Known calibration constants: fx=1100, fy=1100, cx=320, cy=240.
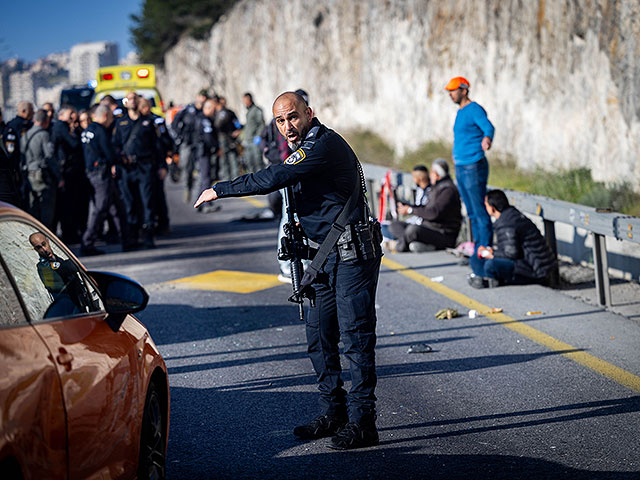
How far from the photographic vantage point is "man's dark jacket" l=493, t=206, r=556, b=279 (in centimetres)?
1073

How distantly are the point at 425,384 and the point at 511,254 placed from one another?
149 inches

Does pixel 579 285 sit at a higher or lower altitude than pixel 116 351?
lower

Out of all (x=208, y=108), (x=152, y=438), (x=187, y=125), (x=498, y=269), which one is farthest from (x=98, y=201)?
(x=152, y=438)

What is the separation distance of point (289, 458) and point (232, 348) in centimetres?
302

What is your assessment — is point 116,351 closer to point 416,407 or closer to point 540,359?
point 416,407

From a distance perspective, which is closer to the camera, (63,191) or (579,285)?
(579,285)

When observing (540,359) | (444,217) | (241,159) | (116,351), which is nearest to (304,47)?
(241,159)

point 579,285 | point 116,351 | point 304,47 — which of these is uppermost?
point 304,47

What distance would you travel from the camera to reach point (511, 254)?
35.4 feet

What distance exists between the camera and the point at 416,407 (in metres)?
6.68

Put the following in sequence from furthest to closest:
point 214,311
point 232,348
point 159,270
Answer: point 159,270 < point 214,311 < point 232,348

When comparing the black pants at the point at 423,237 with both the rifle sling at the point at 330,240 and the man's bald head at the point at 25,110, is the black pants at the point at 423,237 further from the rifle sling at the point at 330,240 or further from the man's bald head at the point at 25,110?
the rifle sling at the point at 330,240

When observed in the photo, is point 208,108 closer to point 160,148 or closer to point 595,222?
point 160,148

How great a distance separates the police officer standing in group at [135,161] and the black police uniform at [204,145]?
3.84 meters
